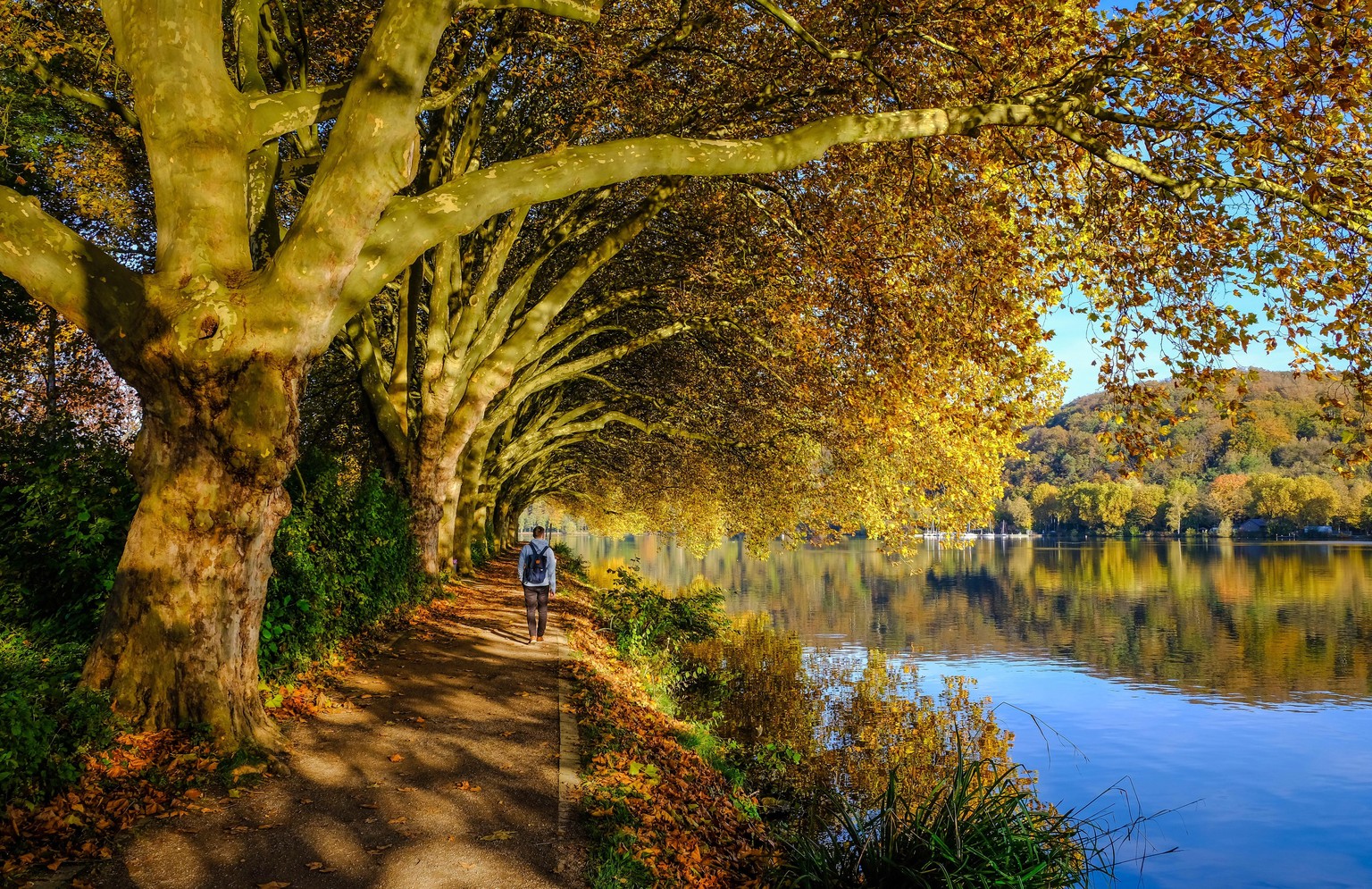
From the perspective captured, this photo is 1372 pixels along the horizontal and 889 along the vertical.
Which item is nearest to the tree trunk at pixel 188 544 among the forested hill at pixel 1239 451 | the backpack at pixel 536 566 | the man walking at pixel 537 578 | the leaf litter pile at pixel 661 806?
the leaf litter pile at pixel 661 806

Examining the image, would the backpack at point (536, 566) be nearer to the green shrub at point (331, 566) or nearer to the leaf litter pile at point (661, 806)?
the green shrub at point (331, 566)

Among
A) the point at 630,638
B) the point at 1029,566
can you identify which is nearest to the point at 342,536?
the point at 630,638

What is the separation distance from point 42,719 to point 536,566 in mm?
7876

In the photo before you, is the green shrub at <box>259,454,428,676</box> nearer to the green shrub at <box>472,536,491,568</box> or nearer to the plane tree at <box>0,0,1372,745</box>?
the plane tree at <box>0,0,1372,745</box>

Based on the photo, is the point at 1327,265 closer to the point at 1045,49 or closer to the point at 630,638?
the point at 1045,49

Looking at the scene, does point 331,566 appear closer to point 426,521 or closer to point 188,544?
point 188,544

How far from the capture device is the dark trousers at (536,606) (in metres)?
12.9

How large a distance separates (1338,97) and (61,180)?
19.4 metres

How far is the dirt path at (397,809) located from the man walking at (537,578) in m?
3.11

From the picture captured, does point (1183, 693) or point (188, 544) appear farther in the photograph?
point (1183, 693)

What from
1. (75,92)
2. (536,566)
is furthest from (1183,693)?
(75,92)

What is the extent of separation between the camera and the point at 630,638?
615 inches

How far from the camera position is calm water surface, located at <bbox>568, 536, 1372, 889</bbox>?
40.6 ft

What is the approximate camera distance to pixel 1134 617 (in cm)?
3369
